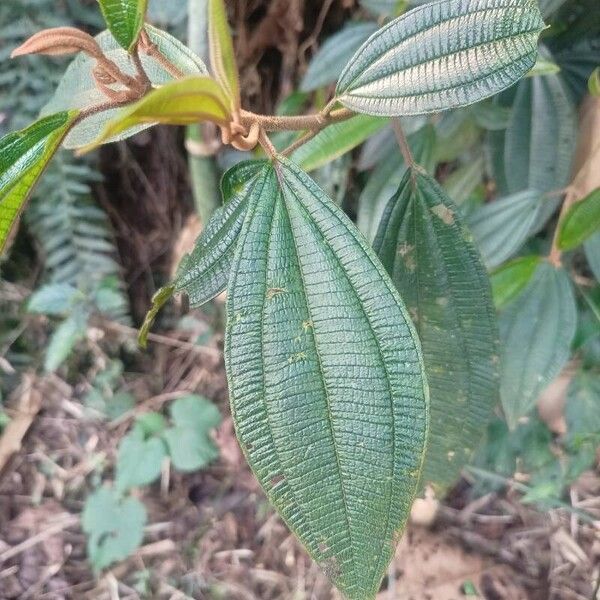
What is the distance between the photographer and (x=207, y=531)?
4.12ft

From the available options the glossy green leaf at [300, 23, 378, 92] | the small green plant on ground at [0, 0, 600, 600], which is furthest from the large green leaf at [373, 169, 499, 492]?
the glossy green leaf at [300, 23, 378, 92]

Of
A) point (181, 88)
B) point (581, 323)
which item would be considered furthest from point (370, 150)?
point (181, 88)

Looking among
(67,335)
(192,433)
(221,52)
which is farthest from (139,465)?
(221,52)

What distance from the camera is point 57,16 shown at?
1.13 metres

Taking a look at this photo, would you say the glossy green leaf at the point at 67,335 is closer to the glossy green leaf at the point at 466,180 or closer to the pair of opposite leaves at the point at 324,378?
the glossy green leaf at the point at 466,180

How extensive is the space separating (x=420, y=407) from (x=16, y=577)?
123 cm

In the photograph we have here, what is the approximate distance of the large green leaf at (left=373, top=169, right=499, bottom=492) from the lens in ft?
1.60

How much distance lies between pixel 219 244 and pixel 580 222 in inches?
14.4

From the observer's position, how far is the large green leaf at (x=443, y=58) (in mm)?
354

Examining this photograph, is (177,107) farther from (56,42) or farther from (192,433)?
(192,433)

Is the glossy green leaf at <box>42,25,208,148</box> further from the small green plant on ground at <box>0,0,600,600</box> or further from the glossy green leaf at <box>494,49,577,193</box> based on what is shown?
the glossy green leaf at <box>494,49,577,193</box>

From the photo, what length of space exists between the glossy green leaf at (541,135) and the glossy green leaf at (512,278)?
11 cm

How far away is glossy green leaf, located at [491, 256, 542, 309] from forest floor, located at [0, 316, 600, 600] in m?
0.57

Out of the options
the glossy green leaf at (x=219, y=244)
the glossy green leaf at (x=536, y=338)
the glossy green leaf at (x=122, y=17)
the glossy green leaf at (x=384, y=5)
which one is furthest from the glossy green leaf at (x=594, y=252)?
the glossy green leaf at (x=122, y=17)
